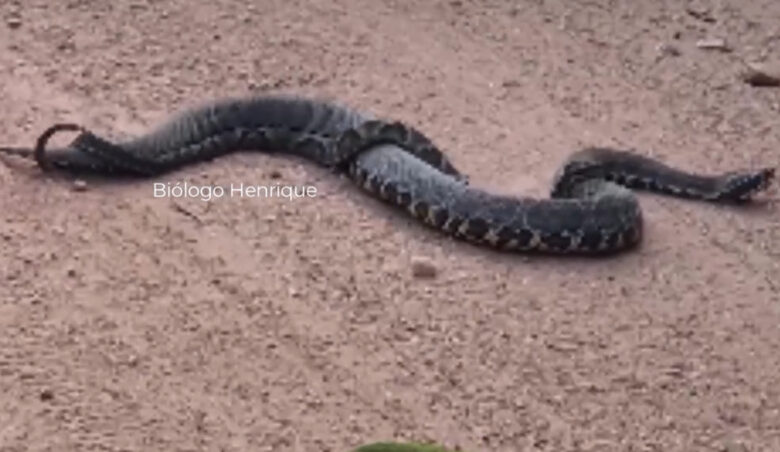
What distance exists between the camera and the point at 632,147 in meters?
9.70

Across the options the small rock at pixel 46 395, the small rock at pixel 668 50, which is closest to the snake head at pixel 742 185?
the small rock at pixel 668 50

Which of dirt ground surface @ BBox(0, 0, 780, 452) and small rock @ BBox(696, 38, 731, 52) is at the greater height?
small rock @ BBox(696, 38, 731, 52)

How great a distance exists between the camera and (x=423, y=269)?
7.77 meters

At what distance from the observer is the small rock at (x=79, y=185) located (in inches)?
324

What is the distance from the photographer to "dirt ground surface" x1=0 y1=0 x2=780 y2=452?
257 inches

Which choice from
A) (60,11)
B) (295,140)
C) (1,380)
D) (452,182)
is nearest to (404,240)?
(452,182)

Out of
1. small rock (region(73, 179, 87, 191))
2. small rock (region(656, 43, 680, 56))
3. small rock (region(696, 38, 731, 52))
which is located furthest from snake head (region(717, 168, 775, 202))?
small rock (region(73, 179, 87, 191))

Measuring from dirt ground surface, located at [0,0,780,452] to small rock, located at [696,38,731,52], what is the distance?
71 mm

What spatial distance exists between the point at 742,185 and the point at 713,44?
2441 mm

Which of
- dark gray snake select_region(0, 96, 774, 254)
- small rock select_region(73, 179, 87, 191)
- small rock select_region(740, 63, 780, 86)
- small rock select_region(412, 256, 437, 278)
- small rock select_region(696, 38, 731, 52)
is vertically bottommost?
small rock select_region(73, 179, 87, 191)

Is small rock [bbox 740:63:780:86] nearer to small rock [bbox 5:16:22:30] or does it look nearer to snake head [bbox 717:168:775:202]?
snake head [bbox 717:168:775:202]

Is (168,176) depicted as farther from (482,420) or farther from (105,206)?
(482,420)

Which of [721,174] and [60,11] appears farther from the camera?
[60,11]

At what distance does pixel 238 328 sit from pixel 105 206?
4.61 ft
